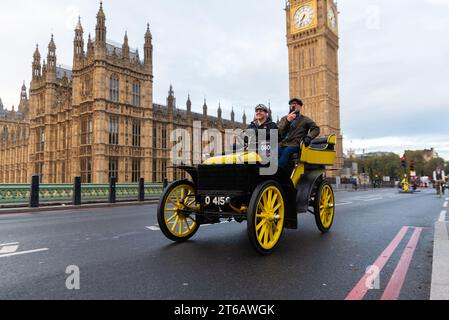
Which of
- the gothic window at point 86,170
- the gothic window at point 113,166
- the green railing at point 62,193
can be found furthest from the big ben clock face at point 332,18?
the green railing at point 62,193

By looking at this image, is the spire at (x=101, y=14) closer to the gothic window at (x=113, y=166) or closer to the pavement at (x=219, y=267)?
the gothic window at (x=113, y=166)

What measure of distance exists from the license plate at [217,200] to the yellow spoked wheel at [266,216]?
45 centimetres

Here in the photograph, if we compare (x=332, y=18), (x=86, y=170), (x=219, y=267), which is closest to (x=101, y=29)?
(x=86, y=170)

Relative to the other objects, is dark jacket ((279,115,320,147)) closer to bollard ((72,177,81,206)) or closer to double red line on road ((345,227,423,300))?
double red line on road ((345,227,423,300))

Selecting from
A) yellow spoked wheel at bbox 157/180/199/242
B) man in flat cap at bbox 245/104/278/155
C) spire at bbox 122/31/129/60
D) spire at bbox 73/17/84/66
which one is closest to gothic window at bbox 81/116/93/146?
spire at bbox 73/17/84/66

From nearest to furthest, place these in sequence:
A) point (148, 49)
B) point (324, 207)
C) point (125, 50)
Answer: point (324, 207) → point (125, 50) → point (148, 49)

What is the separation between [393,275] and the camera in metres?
3.11

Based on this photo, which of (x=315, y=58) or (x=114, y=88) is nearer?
(x=114, y=88)

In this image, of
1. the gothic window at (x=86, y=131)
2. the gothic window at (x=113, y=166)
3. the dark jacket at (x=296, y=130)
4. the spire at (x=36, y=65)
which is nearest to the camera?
the dark jacket at (x=296, y=130)

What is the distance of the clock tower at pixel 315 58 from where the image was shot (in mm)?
63781

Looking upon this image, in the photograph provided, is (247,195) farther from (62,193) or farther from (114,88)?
(114,88)

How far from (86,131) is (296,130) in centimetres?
3141

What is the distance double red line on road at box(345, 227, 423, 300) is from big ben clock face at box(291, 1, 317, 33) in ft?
225

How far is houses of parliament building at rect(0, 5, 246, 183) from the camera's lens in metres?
30.7
